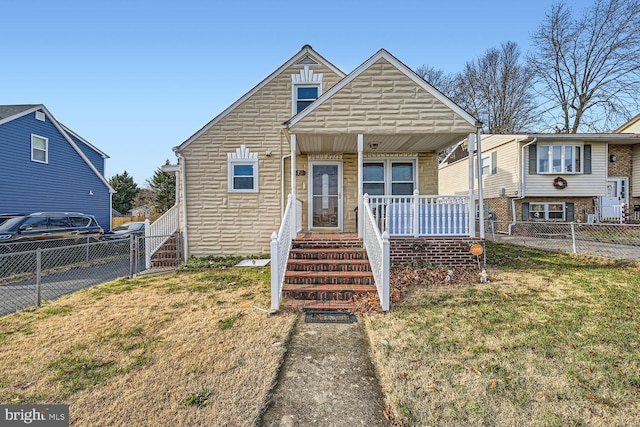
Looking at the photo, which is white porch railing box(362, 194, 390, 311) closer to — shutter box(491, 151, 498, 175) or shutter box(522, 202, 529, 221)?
shutter box(522, 202, 529, 221)

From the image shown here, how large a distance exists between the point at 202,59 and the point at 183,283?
896 centimetres

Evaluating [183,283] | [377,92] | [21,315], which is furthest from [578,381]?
[21,315]

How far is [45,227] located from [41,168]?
19.6ft

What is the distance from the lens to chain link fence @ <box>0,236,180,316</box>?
5.72m

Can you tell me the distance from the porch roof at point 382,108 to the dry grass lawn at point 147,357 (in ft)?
14.4

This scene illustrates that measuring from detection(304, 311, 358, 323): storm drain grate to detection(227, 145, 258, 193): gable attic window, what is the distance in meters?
5.79

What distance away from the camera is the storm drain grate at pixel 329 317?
4453 millimetres

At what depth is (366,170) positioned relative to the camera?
9609 mm

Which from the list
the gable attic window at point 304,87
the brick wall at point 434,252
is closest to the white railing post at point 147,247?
the gable attic window at point 304,87

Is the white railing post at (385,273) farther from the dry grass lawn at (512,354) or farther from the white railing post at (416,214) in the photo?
the white railing post at (416,214)

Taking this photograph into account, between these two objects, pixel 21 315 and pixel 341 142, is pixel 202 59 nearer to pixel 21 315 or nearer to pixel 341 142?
pixel 341 142

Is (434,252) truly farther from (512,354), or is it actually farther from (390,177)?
(512,354)

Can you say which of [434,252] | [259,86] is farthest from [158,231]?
[434,252]

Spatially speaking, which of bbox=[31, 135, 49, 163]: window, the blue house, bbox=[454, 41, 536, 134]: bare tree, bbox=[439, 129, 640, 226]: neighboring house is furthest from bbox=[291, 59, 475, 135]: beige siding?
bbox=[454, 41, 536, 134]: bare tree
